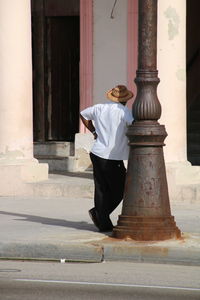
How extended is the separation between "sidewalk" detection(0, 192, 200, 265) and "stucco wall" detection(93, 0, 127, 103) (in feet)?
17.9

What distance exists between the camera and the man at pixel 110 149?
11977 mm

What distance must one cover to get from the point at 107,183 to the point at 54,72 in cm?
930

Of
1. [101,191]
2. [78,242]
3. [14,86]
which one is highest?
[14,86]

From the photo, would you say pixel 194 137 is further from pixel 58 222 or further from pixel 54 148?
pixel 58 222

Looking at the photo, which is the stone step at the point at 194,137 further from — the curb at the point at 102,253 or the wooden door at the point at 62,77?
the curb at the point at 102,253

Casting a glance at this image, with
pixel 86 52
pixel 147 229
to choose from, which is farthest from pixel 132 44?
pixel 147 229

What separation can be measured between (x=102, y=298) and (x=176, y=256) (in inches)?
89.9

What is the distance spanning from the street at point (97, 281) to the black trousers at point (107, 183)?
4.12 ft

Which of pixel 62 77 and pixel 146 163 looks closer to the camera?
pixel 146 163

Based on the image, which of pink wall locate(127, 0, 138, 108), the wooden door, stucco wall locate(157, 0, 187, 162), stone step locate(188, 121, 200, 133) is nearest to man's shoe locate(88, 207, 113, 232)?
stucco wall locate(157, 0, 187, 162)

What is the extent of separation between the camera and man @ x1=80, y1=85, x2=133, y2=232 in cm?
1198

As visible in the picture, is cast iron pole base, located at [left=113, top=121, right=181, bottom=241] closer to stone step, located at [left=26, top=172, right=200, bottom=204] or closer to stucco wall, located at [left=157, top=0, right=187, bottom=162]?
stone step, located at [left=26, top=172, right=200, bottom=204]

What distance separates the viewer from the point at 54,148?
20016mm

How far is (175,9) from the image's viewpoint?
52.0 ft
